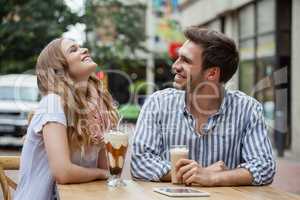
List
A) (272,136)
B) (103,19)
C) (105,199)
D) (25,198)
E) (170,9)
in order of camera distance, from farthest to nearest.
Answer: (170,9) → (103,19) → (272,136) → (25,198) → (105,199)

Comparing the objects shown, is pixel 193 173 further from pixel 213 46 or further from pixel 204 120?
pixel 213 46

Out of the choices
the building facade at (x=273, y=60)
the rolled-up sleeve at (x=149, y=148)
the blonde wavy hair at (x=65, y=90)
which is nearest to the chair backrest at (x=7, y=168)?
the blonde wavy hair at (x=65, y=90)

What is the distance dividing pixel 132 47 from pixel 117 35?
0.72 metres

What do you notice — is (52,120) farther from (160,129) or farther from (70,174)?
(160,129)

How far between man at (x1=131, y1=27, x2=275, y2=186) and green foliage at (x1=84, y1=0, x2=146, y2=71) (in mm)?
19838

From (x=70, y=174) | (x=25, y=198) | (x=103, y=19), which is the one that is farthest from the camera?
(x=103, y=19)

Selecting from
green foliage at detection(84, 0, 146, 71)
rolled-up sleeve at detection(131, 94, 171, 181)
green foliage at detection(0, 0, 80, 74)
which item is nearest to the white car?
green foliage at detection(0, 0, 80, 74)

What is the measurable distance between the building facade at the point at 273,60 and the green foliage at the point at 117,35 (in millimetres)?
4074

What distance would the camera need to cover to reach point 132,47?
25078mm

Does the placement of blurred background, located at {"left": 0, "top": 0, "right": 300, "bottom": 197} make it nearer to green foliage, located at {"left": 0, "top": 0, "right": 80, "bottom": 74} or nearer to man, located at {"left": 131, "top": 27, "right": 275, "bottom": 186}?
green foliage, located at {"left": 0, "top": 0, "right": 80, "bottom": 74}

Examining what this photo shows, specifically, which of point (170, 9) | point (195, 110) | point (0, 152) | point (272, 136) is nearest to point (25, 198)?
point (195, 110)

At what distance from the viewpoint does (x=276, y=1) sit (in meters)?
18.4

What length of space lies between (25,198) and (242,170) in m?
1.15

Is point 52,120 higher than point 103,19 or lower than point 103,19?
lower
